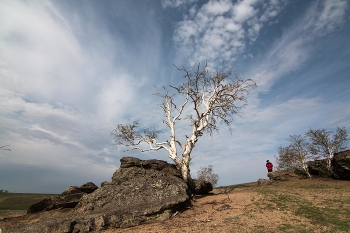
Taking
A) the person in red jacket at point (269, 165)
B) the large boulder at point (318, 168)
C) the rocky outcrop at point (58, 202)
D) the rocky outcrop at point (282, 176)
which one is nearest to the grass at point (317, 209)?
the rocky outcrop at point (58, 202)

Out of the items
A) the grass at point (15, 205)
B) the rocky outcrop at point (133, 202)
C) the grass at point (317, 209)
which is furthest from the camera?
the grass at point (15, 205)

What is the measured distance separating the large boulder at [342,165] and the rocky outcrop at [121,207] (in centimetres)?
2211

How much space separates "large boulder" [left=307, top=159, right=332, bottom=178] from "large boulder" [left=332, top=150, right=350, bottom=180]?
7.15 ft

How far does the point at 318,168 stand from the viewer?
97.8ft

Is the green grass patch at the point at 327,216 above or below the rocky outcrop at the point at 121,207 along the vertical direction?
below

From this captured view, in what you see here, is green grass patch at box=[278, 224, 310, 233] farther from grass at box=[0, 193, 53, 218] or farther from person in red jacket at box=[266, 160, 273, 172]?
person in red jacket at box=[266, 160, 273, 172]

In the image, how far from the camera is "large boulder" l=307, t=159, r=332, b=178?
28750 mm

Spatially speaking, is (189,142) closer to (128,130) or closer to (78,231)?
(128,130)

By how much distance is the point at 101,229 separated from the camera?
400 inches

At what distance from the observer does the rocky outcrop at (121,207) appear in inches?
391

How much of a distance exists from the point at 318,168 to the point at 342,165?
4.95m

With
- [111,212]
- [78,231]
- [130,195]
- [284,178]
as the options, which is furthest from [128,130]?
[284,178]

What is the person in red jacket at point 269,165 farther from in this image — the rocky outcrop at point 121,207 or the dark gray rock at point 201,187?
the rocky outcrop at point 121,207

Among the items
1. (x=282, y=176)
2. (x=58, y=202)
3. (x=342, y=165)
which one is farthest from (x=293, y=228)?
(x=282, y=176)
